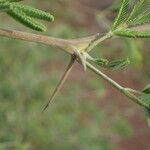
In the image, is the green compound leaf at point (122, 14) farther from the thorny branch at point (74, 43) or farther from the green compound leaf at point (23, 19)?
the green compound leaf at point (23, 19)

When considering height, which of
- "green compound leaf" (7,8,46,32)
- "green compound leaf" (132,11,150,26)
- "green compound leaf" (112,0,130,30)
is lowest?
"green compound leaf" (7,8,46,32)

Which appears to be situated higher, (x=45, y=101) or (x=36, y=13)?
(x=45, y=101)

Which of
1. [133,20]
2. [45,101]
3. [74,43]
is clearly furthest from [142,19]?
[45,101]

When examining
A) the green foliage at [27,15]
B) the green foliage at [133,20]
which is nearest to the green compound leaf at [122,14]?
the green foliage at [133,20]

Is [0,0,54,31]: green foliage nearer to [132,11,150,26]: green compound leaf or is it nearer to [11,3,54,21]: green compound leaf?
[11,3,54,21]: green compound leaf

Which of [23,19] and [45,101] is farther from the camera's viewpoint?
[45,101]

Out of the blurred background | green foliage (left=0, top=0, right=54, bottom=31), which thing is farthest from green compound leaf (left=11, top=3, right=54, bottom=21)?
the blurred background

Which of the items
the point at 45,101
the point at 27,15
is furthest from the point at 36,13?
the point at 45,101

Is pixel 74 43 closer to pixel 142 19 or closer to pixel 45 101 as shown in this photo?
pixel 142 19
